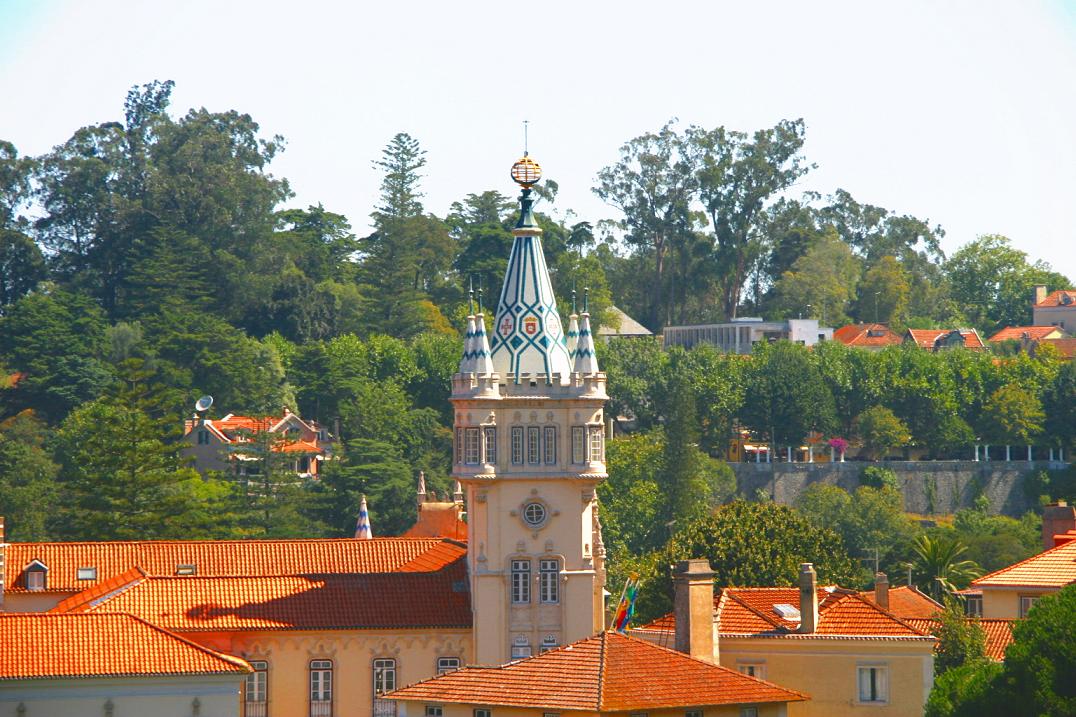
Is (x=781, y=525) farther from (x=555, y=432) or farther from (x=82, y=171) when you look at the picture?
(x=82, y=171)

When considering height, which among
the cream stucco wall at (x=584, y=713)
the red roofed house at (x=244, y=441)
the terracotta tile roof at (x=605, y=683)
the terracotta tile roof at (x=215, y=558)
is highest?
the red roofed house at (x=244, y=441)

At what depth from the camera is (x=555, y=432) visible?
6975cm

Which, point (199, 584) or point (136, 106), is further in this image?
point (136, 106)

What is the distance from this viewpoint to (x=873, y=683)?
63.2m

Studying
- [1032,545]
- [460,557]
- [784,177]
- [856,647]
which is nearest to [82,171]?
[784,177]

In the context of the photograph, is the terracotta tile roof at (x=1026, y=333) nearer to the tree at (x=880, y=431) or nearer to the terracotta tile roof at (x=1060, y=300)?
the terracotta tile roof at (x=1060, y=300)

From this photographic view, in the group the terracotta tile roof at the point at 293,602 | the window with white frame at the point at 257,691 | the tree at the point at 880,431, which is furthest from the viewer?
the tree at the point at 880,431

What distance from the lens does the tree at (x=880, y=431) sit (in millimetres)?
147375

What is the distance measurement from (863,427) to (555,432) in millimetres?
80352

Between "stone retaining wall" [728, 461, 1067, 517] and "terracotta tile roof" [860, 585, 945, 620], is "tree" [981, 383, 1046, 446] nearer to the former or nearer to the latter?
"stone retaining wall" [728, 461, 1067, 517]

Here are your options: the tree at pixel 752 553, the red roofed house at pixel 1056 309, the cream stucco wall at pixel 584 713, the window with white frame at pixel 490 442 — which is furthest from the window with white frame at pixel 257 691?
the red roofed house at pixel 1056 309

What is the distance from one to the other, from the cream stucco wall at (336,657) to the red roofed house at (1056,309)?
12686 cm

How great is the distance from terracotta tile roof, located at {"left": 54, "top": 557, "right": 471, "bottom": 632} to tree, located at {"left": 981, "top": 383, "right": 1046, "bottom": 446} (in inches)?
3231

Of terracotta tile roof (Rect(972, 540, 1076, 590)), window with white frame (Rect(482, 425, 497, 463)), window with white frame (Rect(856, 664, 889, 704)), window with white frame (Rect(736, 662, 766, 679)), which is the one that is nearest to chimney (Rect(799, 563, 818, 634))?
window with white frame (Rect(736, 662, 766, 679))
